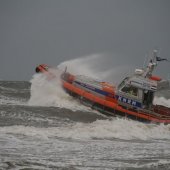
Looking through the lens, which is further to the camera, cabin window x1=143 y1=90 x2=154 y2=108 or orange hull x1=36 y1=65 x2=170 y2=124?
cabin window x1=143 y1=90 x2=154 y2=108

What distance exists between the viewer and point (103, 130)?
1584 centimetres

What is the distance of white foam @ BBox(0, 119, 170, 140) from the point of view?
13.7 metres

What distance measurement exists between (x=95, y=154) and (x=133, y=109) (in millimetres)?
8455

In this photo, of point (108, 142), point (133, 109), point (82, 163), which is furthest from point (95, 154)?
point (133, 109)

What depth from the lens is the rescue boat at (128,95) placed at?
19.6m

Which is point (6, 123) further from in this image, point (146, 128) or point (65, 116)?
point (146, 128)

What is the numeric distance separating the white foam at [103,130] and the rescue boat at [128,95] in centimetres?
81

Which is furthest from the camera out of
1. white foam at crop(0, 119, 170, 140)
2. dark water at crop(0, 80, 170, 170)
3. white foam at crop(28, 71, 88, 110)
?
white foam at crop(28, 71, 88, 110)

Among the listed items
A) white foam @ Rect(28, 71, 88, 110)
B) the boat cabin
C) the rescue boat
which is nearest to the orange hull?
the rescue boat

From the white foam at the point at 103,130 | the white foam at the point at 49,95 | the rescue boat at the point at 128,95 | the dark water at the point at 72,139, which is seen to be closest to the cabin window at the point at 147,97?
the rescue boat at the point at 128,95

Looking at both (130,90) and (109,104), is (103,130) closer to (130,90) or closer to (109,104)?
(109,104)

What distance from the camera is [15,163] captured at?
9.68 metres

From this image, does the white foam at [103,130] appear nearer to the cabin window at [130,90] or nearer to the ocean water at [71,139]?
the ocean water at [71,139]

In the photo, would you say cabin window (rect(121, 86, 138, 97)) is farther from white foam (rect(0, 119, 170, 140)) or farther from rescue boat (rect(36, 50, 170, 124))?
white foam (rect(0, 119, 170, 140))
